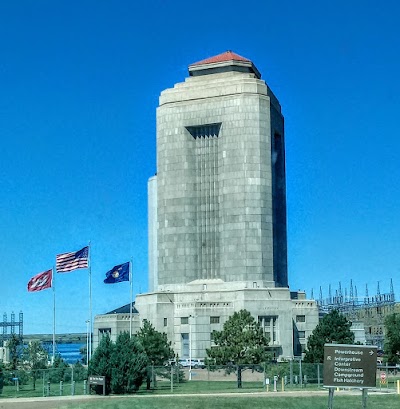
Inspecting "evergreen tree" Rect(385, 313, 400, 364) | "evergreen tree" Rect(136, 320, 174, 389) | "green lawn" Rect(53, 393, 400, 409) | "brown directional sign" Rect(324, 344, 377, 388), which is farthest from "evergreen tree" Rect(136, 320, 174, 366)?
"brown directional sign" Rect(324, 344, 377, 388)

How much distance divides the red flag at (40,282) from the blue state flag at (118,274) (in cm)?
1101

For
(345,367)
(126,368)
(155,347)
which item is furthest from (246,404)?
(155,347)

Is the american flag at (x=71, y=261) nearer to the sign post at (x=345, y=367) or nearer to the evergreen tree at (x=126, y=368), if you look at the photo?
the evergreen tree at (x=126, y=368)

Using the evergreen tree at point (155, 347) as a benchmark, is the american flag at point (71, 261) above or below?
above

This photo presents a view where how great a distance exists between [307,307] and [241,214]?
1720 centimetres

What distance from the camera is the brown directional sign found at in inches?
1545

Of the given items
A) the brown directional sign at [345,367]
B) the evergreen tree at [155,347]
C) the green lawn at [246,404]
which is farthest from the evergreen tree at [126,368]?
the evergreen tree at [155,347]

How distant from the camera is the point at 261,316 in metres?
129

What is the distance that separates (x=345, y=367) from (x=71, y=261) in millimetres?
53623

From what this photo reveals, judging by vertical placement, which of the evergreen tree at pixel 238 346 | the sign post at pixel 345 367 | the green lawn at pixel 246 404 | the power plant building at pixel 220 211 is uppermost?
the power plant building at pixel 220 211

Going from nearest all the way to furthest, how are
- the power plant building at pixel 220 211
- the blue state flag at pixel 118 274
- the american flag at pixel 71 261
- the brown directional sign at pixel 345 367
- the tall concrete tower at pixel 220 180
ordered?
the brown directional sign at pixel 345 367, the american flag at pixel 71 261, the blue state flag at pixel 118 274, the power plant building at pixel 220 211, the tall concrete tower at pixel 220 180

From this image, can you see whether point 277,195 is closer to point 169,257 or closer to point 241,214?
point 241,214

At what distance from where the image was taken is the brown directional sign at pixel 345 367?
129ft

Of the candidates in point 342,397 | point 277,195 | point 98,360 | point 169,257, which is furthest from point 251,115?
point 342,397
